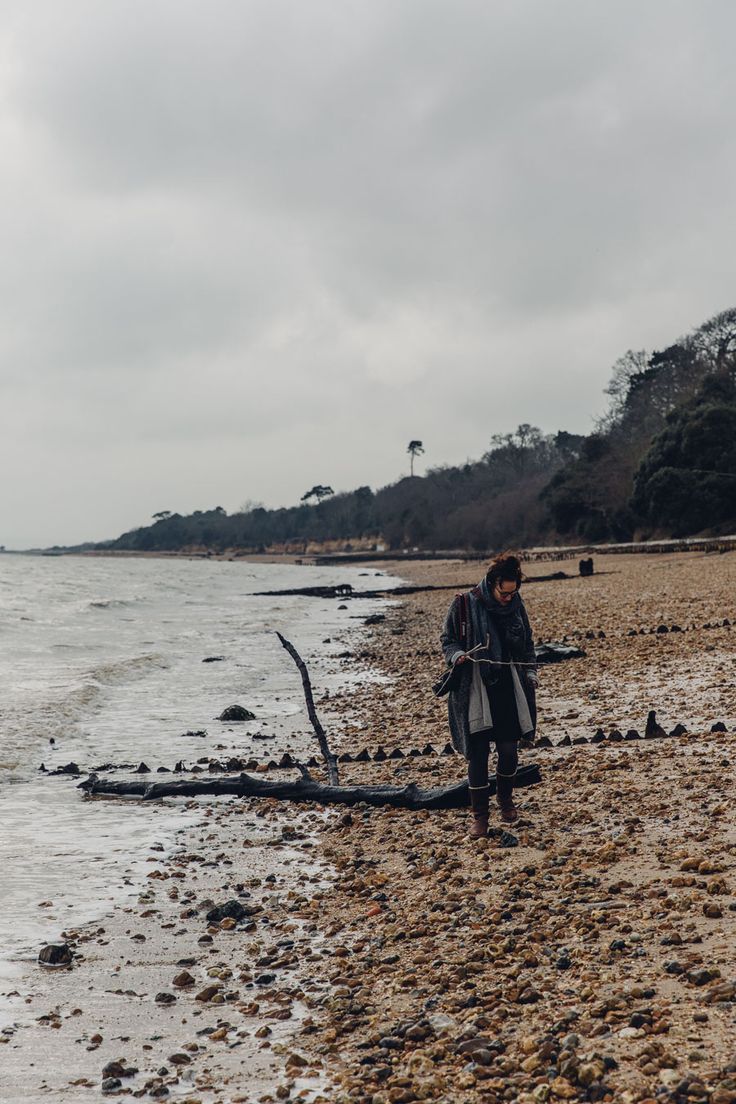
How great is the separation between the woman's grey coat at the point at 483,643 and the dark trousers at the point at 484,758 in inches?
2.4

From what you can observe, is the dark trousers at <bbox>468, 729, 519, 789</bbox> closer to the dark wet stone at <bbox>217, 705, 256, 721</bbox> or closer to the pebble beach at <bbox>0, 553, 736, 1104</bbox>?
the pebble beach at <bbox>0, 553, 736, 1104</bbox>

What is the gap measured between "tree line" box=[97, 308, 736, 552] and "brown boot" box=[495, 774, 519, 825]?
4156cm

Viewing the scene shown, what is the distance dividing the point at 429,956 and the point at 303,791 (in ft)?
11.7

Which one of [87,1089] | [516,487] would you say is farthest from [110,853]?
[516,487]

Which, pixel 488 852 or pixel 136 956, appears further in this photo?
pixel 488 852

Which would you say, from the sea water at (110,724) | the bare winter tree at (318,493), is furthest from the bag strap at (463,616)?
the bare winter tree at (318,493)

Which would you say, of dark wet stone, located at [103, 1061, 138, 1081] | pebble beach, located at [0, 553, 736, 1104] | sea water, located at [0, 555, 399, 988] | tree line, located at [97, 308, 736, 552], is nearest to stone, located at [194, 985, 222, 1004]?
pebble beach, located at [0, 553, 736, 1104]

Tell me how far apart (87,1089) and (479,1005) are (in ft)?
5.07

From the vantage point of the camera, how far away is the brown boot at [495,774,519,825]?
6.42m

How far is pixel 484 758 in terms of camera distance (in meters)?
6.26

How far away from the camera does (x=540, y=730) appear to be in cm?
962

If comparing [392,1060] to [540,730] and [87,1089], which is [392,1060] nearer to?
[87,1089]

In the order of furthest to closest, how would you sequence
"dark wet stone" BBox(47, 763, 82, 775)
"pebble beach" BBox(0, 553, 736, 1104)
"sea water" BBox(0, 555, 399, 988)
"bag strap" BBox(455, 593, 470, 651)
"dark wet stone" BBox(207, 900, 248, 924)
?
"dark wet stone" BBox(47, 763, 82, 775) → "bag strap" BBox(455, 593, 470, 651) → "sea water" BBox(0, 555, 399, 988) → "dark wet stone" BBox(207, 900, 248, 924) → "pebble beach" BBox(0, 553, 736, 1104)

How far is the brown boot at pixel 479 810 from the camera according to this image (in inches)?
245
